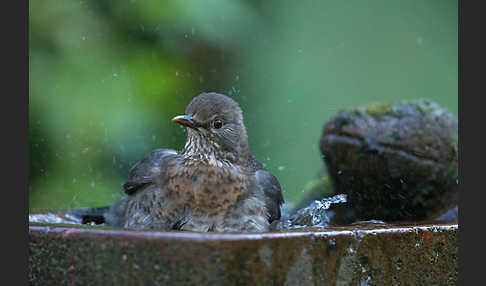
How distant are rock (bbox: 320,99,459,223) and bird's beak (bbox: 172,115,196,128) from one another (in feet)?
4.84

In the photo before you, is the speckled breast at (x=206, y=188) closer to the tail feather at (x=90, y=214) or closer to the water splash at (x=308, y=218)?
the water splash at (x=308, y=218)

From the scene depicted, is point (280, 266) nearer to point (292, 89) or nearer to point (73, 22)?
point (73, 22)

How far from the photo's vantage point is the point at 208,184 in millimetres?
3283

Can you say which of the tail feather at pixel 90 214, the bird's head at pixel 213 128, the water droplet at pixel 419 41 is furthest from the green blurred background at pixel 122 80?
the water droplet at pixel 419 41

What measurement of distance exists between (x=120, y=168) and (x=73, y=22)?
122cm

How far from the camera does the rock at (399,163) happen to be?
13.6ft

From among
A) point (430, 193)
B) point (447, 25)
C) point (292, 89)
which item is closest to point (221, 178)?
point (430, 193)

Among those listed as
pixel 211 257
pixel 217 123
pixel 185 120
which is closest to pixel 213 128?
pixel 217 123

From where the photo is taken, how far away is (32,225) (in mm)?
2664

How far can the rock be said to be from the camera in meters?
4.16

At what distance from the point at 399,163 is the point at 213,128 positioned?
1570 mm

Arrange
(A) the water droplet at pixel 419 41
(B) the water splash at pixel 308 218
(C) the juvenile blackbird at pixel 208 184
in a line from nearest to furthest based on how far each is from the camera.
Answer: (C) the juvenile blackbird at pixel 208 184
(B) the water splash at pixel 308 218
(A) the water droplet at pixel 419 41

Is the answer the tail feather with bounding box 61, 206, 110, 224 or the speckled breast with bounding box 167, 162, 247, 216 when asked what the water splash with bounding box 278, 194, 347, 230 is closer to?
the speckled breast with bounding box 167, 162, 247, 216

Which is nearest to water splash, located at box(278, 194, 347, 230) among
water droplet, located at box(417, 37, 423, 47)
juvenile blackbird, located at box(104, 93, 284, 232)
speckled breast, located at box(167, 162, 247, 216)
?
juvenile blackbird, located at box(104, 93, 284, 232)
